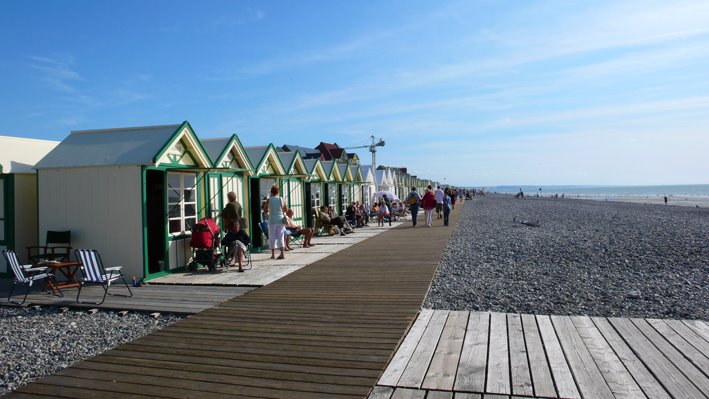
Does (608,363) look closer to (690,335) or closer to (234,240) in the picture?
(690,335)

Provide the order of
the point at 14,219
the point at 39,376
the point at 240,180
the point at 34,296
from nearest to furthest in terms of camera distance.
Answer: the point at 39,376
the point at 34,296
the point at 14,219
the point at 240,180

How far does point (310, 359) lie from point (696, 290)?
557cm

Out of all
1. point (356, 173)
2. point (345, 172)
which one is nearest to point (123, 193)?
point (345, 172)

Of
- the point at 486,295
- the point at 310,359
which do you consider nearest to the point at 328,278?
the point at 486,295

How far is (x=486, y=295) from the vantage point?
5.89 m

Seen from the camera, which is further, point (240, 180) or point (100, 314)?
point (240, 180)

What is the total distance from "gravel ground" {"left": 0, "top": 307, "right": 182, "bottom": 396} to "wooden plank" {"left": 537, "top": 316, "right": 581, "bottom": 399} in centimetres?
365

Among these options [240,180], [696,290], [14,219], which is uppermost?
[240,180]

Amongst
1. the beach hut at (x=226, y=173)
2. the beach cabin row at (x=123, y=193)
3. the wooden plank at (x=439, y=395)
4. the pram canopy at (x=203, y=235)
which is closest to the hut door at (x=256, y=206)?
the beach hut at (x=226, y=173)

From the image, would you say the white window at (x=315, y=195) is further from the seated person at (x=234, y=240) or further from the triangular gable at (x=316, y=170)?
the seated person at (x=234, y=240)

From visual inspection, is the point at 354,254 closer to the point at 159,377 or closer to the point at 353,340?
the point at 353,340

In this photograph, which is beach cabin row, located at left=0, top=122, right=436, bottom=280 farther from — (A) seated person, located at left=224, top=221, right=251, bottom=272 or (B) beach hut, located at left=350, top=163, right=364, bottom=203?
(B) beach hut, located at left=350, top=163, right=364, bottom=203

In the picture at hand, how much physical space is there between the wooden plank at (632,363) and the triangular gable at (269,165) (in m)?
8.31

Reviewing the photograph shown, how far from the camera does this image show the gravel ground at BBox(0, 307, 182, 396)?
372 cm
